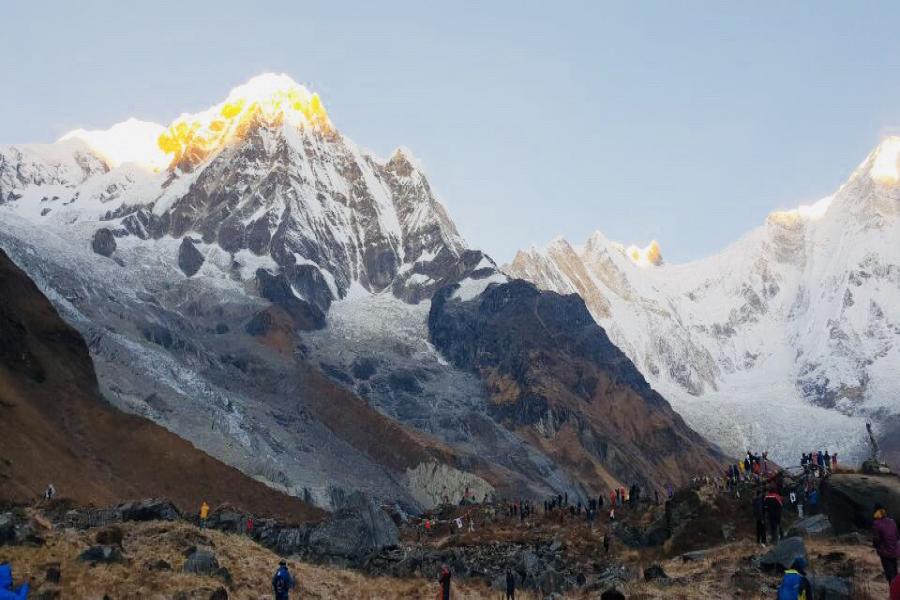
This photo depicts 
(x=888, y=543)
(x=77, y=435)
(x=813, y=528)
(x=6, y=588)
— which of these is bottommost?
(x=813, y=528)

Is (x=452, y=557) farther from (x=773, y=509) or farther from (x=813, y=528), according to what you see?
(x=773, y=509)

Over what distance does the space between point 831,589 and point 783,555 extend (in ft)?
12.1

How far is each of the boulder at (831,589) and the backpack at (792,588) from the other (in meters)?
5.54

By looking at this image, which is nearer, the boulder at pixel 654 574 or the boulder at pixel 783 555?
the boulder at pixel 783 555

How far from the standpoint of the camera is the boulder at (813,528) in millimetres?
31280

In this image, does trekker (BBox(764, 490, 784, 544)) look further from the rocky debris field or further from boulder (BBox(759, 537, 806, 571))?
boulder (BBox(759, 537, 806, 571))

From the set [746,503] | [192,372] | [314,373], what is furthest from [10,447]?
[314,373]

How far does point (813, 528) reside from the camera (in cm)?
3186

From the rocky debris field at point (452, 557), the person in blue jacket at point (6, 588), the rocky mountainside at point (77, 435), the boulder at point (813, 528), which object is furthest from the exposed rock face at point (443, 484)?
the person in blue jacket at point (6, 588)

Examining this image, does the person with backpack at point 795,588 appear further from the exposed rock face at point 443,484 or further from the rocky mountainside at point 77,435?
the exposed rock face at point 443,484

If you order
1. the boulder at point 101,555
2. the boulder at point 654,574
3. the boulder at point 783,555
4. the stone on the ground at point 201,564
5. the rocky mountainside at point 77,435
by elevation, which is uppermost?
the rocky mountainside at point 77,435

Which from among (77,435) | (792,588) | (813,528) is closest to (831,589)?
(792,588)

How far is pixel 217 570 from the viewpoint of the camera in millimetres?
26859

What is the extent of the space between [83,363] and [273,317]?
341 ft
